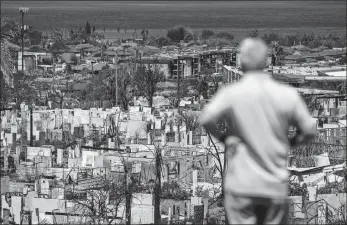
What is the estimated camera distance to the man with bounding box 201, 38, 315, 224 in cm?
422

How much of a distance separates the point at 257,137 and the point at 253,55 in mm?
299

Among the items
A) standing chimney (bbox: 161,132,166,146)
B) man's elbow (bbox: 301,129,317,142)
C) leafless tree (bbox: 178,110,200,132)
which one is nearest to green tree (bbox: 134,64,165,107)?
leafless tree (bbox: 178,110,200,132)

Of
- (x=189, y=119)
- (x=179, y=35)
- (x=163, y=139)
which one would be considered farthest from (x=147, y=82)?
(x=179, y=35)

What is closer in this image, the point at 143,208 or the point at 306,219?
the point at 306,219

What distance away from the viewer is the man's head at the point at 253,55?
4.27 metres

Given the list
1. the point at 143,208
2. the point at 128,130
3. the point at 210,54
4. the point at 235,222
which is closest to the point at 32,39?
the point at 210,54

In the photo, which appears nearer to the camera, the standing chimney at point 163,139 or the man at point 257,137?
the man at point 257,137

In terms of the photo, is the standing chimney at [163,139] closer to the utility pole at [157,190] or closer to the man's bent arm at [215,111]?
the utility pole at [157,190]

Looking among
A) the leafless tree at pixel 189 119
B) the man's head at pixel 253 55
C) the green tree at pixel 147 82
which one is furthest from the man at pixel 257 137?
the green tree at pixel 147 82

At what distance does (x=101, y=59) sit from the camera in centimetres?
5409

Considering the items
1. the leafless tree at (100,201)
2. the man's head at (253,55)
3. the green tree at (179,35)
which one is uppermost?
the man's head at (253,55)

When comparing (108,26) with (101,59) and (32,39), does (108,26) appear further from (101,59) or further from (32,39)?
(101,59)

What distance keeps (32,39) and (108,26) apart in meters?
48.3

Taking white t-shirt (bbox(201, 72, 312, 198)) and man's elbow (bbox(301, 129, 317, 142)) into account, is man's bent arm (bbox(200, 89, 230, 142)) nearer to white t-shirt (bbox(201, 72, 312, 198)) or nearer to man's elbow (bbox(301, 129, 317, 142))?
white t-shirt (bbox(201, 72, 312, 198))
